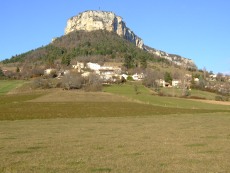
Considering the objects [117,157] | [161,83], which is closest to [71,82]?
[161,83]

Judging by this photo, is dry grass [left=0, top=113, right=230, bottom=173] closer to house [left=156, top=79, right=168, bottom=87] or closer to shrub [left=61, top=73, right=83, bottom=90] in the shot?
shrub [left=61, top=73, right=83, bottom=90]

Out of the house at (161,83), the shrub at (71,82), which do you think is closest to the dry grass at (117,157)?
the shrub at (71,82)

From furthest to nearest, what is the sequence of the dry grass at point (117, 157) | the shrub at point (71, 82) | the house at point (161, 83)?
1. the house at point (161, 83)
2. the shrub at point (71, 82)
3. the dry grass at point (117, 157)

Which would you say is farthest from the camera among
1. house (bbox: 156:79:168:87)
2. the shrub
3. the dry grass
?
house (bbox: 156:79:168:87)

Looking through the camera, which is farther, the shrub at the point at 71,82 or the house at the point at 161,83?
the house at the point at 161,83

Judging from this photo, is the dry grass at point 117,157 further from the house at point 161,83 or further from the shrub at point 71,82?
the house at point 161,83

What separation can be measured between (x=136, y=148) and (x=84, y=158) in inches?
174

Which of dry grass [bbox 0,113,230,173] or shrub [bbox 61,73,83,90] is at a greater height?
shrub [bbox 61,73,83,90]

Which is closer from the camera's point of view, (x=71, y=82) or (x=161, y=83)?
(x=71, y=82)

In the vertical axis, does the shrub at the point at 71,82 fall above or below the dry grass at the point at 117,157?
above

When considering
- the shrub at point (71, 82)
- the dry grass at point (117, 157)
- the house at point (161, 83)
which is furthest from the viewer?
the house at point (161, 83)

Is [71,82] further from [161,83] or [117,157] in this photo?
[117,157]

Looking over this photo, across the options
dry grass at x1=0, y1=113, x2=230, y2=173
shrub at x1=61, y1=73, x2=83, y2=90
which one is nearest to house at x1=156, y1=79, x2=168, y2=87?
shrub at x1=61, y1=73, x2=83, y2=90

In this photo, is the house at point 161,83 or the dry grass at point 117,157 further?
the house at point 161,83
